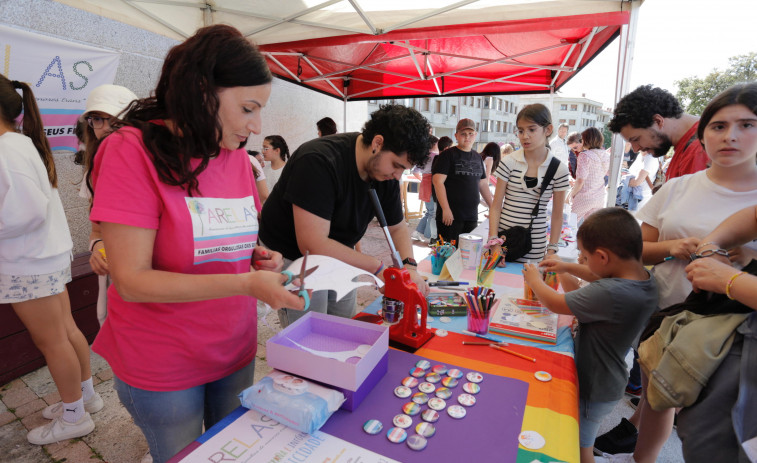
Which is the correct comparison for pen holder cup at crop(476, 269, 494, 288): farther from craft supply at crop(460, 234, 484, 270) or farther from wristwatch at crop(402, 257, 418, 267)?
wristwatch at crop(402, 257, 418, 267)

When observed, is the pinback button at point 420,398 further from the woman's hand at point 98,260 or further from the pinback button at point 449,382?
the woman's hand at point 98,260

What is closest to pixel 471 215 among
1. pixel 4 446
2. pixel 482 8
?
pixel 482 8

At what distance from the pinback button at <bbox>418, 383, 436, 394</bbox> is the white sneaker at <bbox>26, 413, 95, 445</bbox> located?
1.93 metres

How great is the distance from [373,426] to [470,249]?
1386 millimetres

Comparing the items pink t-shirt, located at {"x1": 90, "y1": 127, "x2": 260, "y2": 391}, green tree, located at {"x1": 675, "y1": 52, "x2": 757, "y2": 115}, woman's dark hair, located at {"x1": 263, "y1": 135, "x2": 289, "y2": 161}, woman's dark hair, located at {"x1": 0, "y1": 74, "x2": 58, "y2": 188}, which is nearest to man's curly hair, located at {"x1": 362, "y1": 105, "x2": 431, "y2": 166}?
pink t-shirt, located at {"x1": 90, "y1": 127, "x2": 260, "y2": 391}

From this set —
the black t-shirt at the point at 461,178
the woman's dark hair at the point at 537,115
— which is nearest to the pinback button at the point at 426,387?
the woman's dark hair at the point at 537,115

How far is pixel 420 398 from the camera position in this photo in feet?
3.16

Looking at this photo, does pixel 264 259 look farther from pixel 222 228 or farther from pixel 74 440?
pixel 74 440

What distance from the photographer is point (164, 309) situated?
0.90 metres

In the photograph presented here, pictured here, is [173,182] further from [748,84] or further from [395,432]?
[748,84]

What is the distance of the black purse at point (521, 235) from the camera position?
2.28 metres

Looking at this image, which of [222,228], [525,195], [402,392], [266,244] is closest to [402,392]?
[402,392]

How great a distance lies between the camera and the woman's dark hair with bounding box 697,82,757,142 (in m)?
1.23

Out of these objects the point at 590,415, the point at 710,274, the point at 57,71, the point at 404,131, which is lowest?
the point at 590,415
